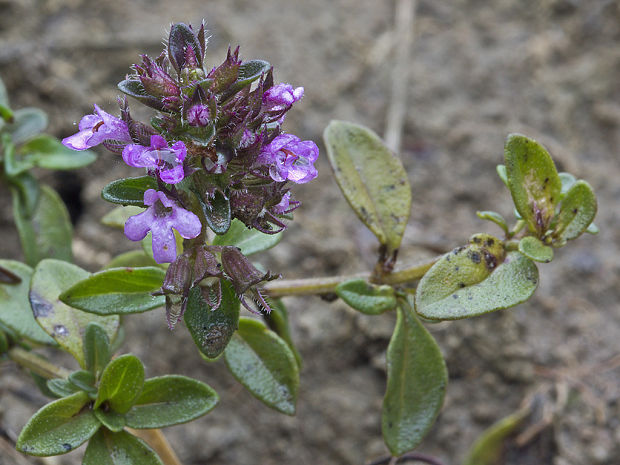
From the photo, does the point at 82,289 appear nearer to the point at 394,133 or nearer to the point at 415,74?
the point at 394,133

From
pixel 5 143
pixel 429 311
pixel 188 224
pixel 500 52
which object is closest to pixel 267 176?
pixel 188 224

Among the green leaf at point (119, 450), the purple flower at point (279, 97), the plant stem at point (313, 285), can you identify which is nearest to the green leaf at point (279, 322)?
the plant stem at point (313, 285)

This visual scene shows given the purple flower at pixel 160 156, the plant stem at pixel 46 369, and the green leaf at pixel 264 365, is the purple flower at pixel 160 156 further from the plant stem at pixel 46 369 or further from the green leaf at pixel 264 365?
the plant stem at pixel 46 369

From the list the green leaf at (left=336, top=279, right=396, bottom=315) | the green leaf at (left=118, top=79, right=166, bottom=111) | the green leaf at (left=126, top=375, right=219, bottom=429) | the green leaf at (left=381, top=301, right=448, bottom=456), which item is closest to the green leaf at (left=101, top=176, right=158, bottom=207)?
the green leaf at (left=118, top=79, right=166, bottom=111)

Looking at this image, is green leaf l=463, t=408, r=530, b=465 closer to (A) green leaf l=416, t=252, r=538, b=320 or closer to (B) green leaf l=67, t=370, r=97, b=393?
(A) green leaf l=416, t=252, r=538, b=320

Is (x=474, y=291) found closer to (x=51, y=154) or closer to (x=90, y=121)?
(x=90, y=121)
